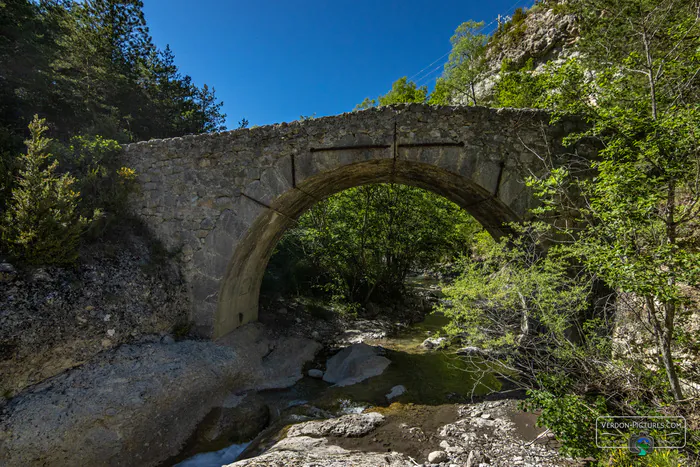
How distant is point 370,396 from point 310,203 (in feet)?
12.7

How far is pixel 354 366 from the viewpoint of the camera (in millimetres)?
5938

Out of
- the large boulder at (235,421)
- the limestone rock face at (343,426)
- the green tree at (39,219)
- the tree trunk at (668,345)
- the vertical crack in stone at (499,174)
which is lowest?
the large boulder at (235,421)

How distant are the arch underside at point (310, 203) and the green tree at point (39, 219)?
2.27 metres

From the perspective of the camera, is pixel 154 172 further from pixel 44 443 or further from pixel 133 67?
pixel 133 67

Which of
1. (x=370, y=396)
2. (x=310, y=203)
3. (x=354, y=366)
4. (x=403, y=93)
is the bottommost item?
(x=370, y=396)

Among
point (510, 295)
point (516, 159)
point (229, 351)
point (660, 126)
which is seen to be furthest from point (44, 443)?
point (516, 159)

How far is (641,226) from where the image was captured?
248cm

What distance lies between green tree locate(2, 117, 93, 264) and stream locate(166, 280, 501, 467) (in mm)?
3283

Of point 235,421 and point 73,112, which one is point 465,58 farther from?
point 235,421

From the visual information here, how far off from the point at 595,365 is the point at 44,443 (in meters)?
5.64

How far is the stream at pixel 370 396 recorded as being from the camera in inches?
150

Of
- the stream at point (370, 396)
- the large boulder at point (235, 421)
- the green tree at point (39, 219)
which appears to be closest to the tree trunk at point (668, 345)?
the stream at point (370, 396)

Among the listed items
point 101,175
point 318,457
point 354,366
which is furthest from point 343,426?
point 101,175

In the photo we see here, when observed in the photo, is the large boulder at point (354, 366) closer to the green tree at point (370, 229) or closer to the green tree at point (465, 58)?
the green tree at point (370, 229)
